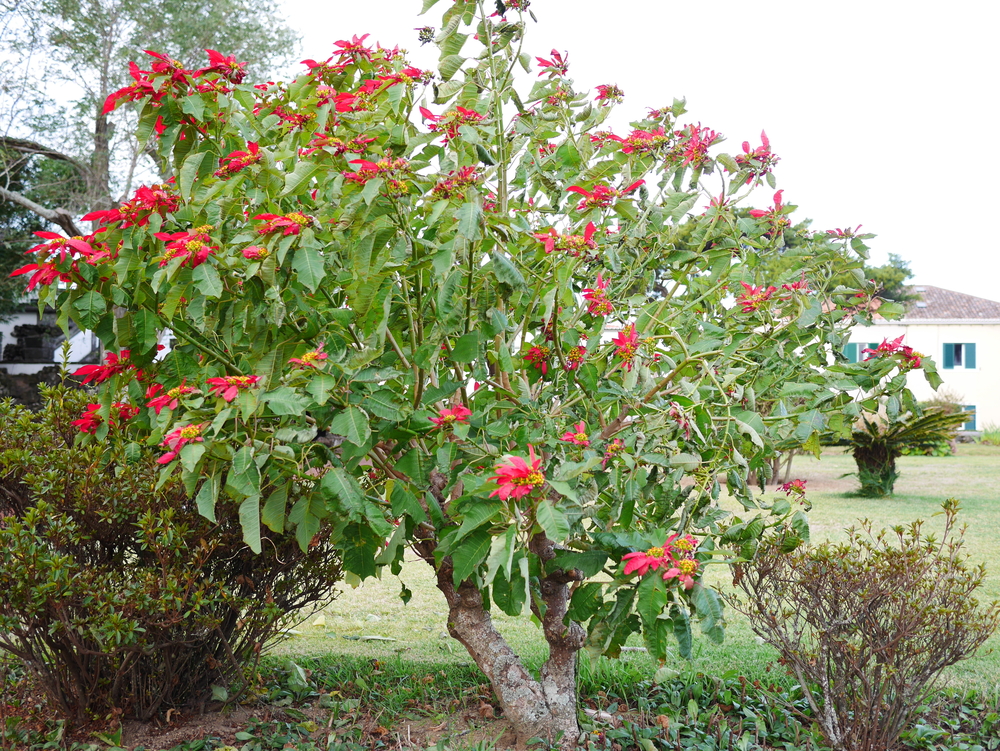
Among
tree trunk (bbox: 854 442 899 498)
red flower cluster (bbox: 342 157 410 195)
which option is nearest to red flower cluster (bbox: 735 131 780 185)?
red flower cluster (bbox: 342 157 410 195)

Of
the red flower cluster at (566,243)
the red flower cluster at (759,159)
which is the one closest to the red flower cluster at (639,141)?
the red flower cluster at (759,159)

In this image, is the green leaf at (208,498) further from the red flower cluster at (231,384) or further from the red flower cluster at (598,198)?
the red flower cluster at (598,198)

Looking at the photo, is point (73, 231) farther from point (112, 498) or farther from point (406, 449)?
point (406, 449)

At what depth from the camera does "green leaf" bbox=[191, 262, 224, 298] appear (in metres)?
1.91

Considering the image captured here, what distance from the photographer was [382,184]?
1.93 m

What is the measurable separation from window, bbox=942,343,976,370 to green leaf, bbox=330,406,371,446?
25170mm

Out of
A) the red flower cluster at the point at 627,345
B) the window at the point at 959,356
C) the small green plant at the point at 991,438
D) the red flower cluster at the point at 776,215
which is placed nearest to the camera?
the red flower cluster at the point at 627,345

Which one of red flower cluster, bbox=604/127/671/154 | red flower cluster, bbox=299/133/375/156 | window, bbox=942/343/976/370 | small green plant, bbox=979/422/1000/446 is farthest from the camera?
window, bbox=942/343/976/370

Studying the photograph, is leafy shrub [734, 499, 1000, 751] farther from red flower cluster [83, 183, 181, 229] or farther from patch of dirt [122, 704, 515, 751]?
red flower cluster [83, 183, 181, 229]

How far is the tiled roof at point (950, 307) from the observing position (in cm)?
2425

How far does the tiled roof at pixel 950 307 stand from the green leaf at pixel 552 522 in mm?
24501

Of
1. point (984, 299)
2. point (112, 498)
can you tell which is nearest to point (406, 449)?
point (112, 498)

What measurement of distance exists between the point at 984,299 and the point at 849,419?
2805cm

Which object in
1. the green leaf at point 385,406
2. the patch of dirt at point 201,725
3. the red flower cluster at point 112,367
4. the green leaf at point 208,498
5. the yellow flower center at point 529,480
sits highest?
the red flower cluster at point 112,367
